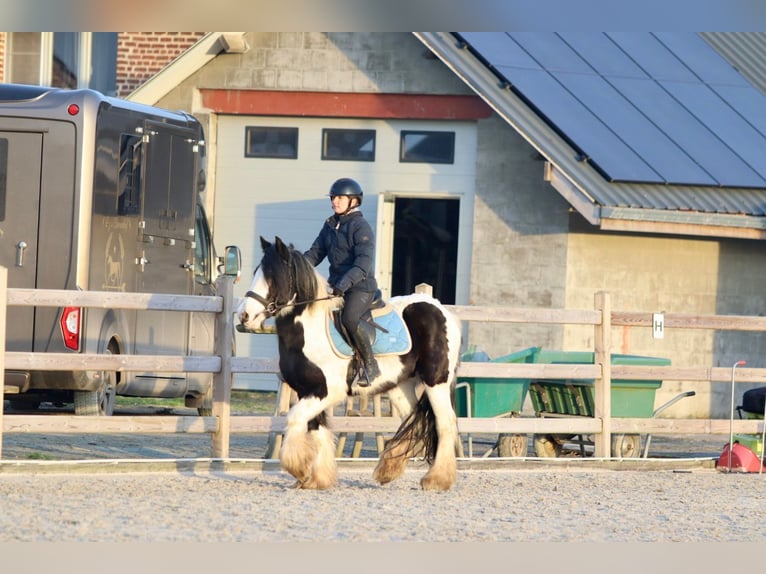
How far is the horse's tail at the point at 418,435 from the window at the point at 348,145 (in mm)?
9866

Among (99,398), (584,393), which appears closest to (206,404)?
(99,398)

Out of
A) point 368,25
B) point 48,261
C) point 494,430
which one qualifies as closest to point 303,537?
point 368,25

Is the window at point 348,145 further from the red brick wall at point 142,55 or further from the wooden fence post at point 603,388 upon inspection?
the wooden fence post at point 603,388

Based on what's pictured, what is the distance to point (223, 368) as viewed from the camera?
34.9 feet

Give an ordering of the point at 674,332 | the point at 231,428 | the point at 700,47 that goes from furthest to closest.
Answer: the point at 700,47 → the point at 674,332 → the point at 231,428

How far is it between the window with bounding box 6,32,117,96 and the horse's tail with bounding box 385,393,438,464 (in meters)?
14.5

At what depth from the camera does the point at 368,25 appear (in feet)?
14.3

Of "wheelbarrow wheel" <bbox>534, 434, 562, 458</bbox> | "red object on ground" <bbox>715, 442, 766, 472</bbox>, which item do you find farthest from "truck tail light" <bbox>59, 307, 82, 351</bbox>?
"red object on ground" <bbox>715, 442, 766, 472</bbox>

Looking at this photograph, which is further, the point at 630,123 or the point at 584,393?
the point at 630,123

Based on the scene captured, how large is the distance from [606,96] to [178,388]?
795cm

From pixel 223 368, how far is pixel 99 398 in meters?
2.56

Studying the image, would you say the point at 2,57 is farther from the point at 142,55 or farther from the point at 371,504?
the point at 371,504

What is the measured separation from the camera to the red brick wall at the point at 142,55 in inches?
860

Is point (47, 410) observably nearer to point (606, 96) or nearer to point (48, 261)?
point (48, 261)
